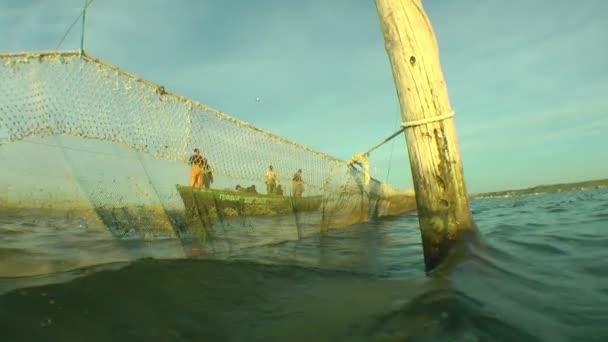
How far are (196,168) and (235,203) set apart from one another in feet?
3.16

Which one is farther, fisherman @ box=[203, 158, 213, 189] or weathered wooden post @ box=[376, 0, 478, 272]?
fisherman @ box=[203, 158, 213, 189]

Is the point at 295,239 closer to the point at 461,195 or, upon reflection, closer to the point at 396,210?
the point at 461,195

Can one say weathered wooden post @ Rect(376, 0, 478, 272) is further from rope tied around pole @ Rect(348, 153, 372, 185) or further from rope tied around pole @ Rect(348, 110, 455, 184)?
rope tied around pole @ Rect(348, 153, 372, 185)

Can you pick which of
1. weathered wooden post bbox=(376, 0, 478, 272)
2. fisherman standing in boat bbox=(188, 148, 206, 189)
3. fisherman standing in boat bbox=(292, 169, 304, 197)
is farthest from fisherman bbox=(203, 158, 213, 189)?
weathered wooden post bbox=(376, 0, 478, 272)

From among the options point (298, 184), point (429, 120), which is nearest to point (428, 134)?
point (429, 120)

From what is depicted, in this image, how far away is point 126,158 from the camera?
179 inches

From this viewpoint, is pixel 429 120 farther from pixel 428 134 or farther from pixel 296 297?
pixel 296 297

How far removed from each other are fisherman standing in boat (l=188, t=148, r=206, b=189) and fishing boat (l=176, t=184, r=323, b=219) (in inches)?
4.1

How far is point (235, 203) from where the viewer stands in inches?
220

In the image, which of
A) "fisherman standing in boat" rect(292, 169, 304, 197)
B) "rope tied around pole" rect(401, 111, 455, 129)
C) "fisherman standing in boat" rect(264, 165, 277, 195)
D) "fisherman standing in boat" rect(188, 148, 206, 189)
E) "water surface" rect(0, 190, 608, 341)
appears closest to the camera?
"water surface" rect(0, 190, 608, 341)

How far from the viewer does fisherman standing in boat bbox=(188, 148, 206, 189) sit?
485 centimetres

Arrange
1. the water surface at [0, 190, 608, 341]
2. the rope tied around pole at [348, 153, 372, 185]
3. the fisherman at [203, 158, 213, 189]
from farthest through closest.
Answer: the rope tied around pole at [348, 153, 372, 185]
the fisherman at [203, 158, 213, 189]
the water surface at [0, 190, 608, 341]

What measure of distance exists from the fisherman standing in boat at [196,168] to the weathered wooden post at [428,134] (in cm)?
283

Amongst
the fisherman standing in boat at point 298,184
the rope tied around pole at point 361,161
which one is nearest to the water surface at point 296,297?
the fisherman standing in boat at point 298,184
